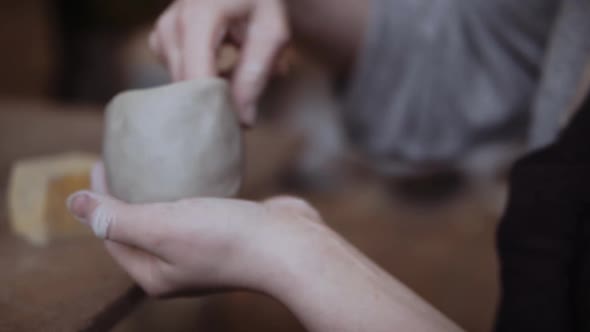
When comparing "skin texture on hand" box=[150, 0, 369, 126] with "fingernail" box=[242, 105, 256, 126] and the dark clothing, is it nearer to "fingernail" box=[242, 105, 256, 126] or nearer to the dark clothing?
"fingernail" box=[242, 105, 256, 126]

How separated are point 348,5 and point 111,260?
52 centimetres

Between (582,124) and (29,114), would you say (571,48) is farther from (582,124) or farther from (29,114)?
(29,114)

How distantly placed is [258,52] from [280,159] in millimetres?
458

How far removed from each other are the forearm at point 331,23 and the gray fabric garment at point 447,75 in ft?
0.08

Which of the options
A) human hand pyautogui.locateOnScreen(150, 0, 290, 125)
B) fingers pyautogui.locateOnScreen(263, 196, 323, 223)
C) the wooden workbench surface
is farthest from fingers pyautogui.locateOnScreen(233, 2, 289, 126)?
the wooden workbench surface

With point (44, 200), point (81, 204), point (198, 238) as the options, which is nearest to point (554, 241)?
point (198, 238)

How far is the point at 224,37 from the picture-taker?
0.69 m

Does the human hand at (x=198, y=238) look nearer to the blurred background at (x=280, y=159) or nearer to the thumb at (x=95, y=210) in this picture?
the thumb at (x=95, y=210)

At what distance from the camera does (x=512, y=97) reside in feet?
3.08

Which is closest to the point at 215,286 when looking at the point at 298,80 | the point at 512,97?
the point at 512,97

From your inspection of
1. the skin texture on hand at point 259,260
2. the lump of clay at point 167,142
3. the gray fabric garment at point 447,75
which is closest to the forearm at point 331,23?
the gray fabric garment at point 447,75

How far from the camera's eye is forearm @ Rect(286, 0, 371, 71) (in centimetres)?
89

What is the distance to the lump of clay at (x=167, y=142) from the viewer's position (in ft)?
1.88

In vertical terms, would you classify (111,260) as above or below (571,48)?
below
